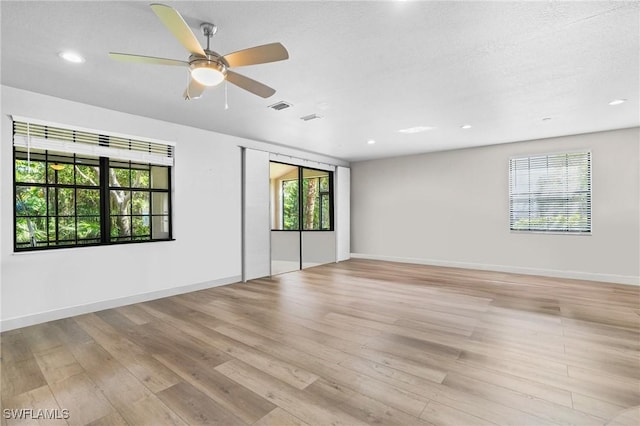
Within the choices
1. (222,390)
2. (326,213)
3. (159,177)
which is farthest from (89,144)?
(326,213)

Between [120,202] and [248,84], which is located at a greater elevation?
[248,84]

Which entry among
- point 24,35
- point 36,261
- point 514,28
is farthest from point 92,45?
point 514,28

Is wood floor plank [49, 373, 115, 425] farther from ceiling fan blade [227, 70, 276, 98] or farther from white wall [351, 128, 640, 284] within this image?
white wall [351, 128, 640, 284]

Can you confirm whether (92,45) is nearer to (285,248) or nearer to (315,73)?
(315,73)

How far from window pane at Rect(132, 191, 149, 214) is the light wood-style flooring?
53.3 inches

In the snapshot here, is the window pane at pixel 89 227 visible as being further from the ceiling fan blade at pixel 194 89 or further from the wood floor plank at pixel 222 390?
the ceiling fan blade at pixel 194 89

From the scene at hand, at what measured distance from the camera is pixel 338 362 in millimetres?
2537

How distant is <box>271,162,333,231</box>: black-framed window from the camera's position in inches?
297

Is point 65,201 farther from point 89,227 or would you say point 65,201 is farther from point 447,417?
point 447,417

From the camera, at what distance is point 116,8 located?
2.05 meters

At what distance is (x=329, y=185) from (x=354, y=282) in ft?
10.4

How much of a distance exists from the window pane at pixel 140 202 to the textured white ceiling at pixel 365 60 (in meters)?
1.13

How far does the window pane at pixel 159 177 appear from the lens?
4.55m

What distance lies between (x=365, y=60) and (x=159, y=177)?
349cm
